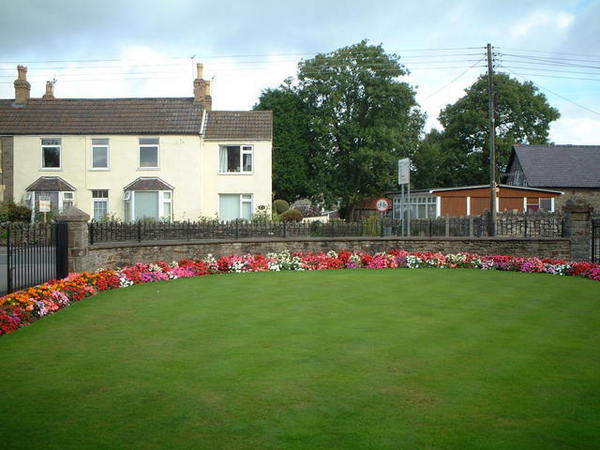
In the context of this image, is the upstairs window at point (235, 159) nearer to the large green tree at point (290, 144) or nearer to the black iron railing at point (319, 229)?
the large green tree at point (290, 144)

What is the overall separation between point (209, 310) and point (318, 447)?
281 inches

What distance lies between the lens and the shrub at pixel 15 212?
32.8 m

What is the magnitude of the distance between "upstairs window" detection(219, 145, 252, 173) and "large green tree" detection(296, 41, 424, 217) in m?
11.1

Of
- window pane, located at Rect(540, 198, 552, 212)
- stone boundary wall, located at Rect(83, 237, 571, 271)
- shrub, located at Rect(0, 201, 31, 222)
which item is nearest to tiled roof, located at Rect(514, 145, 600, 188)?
window pane, located at Rect(540, 198, 552, 212)

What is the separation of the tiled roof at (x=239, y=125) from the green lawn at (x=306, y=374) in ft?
79.9

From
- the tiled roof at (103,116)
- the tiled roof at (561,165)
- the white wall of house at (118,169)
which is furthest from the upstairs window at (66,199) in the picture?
the tiled roof at (561,165)

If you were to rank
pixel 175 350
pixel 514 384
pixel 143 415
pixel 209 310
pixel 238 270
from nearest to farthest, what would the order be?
1. pixel 143 415
2. pixel 514 384
3. pixel 175 350
4. pixel 209 310
5. pixel 238 270

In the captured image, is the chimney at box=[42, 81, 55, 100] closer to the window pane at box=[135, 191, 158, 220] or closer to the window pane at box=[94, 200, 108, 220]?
the window pane at box=[94, 200, 108, 220]

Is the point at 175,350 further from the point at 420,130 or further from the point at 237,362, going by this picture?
the point at 420,130

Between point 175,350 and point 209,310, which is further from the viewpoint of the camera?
point 209,310

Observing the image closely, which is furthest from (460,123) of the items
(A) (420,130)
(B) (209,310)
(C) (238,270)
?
(B) (209,310)

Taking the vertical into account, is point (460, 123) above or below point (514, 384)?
above

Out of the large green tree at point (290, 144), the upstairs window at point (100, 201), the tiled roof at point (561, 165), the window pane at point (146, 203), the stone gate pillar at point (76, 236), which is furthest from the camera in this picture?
the tiled roof at point (561, 165)

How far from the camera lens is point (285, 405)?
20.8 ft
